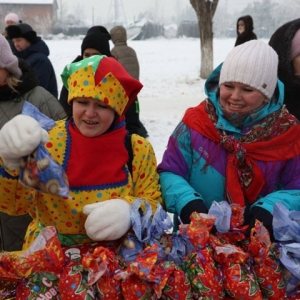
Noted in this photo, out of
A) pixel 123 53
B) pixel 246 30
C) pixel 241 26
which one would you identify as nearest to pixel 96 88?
pixel 123 53

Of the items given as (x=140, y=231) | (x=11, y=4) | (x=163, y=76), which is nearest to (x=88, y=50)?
(x=140, y=231)

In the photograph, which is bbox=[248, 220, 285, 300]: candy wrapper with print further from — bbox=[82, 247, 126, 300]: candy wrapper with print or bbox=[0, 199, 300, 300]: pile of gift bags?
bbox=[82, 247, 126, 300]: candy wrapper with print

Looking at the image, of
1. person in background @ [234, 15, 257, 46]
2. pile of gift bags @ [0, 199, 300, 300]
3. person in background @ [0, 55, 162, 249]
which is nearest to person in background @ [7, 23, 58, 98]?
person in background @ [0, 55, 162, 249]

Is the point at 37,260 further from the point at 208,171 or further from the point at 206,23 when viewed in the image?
the point at 206,23

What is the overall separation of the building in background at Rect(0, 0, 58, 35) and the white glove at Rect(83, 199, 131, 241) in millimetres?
30483

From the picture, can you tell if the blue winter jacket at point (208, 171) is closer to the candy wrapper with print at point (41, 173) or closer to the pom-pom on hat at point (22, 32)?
the candy wrapper with print at point (41, 173)

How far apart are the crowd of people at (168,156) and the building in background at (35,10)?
1185 inches

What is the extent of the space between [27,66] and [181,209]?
5.13 feet

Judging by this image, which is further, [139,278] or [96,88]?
[96,88]

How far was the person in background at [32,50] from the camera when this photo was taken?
4.75 meters

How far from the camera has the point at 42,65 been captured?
4.73 meters

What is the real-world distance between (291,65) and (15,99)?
62.9 inches


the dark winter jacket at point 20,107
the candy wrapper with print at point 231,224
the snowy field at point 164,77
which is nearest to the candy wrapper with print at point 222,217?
the candy wrapper with print at point 231,224

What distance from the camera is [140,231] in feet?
5.47
